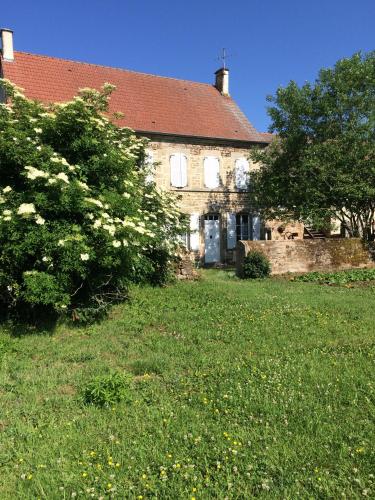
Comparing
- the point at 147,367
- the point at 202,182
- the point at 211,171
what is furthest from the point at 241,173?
the point at 147,367

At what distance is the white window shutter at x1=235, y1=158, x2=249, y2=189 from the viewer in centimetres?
1910

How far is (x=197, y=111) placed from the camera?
19.2 metres

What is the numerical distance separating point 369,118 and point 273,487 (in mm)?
Result: 14280

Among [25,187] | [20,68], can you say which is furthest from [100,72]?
[25,187]

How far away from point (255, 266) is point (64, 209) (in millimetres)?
7758

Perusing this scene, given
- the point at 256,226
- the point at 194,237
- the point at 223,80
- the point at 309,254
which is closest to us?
the point at 309,254

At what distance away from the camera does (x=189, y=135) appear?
57.4ft

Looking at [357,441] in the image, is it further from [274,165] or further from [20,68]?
[20,68]

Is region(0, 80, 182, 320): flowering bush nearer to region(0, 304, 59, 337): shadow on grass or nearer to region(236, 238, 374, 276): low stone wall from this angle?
region(0, 304, 59, 337): shadow on grass

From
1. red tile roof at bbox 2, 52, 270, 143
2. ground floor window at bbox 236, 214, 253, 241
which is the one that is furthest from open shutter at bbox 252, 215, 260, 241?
red tile roof at bbox 2, 52, 270, 143

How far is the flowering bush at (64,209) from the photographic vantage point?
234 inches

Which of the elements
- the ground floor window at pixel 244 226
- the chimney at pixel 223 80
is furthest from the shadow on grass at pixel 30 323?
the chimney at pixel 223 80

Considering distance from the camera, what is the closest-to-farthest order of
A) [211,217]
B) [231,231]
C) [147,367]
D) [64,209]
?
[147,367] < [64,209] < [211,217] < [231,231]

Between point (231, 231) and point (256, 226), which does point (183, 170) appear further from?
point (256, 226)
